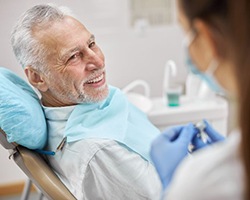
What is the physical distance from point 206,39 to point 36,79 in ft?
3.02

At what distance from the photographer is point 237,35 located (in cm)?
58

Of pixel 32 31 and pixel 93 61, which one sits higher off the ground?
pixel 32 31

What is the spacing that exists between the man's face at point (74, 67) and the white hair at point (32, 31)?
0.02m

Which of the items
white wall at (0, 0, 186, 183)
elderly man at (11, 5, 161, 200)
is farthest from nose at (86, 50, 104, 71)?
white wall at (0, 0, 186, 183)

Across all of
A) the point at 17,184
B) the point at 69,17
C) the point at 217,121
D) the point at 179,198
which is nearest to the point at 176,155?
the point at 179,198

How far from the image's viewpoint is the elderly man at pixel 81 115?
1.31m

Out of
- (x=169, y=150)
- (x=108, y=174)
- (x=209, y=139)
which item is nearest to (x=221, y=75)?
(x=169, y=150)

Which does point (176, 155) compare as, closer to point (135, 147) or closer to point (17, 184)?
point (135, 147)

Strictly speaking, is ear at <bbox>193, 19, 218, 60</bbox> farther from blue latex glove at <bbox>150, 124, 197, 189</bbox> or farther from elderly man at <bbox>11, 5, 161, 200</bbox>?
elderly man at <bbox>11, 5, 161, 200</bbox>

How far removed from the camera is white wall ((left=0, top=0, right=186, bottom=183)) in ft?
8.20

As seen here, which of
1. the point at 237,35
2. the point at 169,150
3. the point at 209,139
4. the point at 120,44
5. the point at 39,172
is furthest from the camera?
the point at 120,44

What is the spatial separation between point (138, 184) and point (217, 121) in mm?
994

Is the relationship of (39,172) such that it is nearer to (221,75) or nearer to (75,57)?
(75,57)

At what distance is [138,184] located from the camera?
1.31 metres
